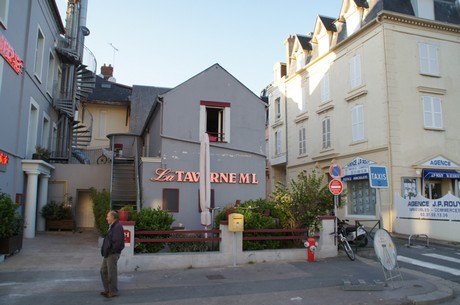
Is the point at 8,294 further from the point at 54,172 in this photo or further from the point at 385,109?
the point at 385,109

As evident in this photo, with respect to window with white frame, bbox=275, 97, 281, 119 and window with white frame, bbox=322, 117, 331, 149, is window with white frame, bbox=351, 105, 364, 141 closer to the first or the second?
window with white frame, bbox=322, 117, 331, 149

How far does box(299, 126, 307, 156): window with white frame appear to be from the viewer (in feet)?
90.8

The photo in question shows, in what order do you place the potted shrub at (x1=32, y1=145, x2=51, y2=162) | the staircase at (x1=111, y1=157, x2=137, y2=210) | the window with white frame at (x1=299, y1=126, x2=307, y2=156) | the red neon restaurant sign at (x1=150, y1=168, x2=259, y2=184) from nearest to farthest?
the red neon restaurant sign at (x1=150, y1=168, x2=259, y2=184) → the potted shrub at (x1=32, y1=145, x2=51, y2=162) → the staircase at (x1=111, y1=157, x2=137, y2=210) → the window with white frame at (x1=299, y1=126, x2=307, y2=156)

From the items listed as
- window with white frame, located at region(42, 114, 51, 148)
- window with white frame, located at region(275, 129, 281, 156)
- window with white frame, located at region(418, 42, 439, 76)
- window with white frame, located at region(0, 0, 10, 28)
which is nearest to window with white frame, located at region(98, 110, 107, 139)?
window with white frame, located at region(42, 114, 51, 148)

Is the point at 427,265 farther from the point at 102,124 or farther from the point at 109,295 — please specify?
the point at 102,124

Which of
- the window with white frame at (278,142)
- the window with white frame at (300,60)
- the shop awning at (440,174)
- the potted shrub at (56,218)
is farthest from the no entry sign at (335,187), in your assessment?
the window with white frame at (278,142)

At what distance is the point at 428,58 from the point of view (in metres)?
20.9

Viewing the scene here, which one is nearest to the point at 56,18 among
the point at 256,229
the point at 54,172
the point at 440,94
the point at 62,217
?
the point at 54,172

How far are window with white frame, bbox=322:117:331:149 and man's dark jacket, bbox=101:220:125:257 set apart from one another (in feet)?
62.6

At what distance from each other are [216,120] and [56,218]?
313 inches

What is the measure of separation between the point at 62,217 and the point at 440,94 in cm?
1902

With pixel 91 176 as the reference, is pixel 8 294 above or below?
below

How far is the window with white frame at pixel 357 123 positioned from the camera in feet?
71.1

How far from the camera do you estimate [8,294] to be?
7.24 metres
